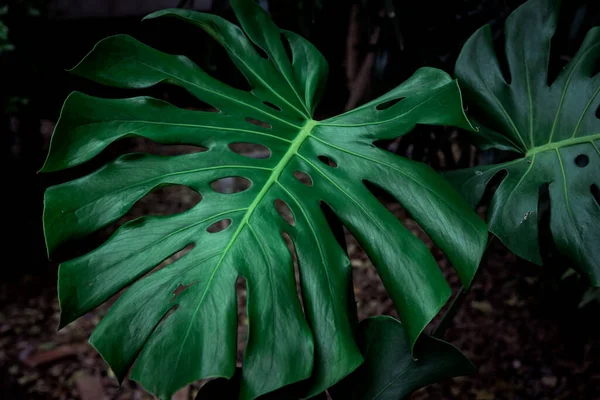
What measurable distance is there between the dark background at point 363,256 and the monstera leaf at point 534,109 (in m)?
0.59

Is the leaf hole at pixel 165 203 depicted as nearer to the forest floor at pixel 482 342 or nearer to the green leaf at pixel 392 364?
the forest floor at pixel 482 342

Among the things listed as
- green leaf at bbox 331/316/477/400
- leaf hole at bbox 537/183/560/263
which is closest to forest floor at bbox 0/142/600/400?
leaf hole at bbox 537/183/560/263

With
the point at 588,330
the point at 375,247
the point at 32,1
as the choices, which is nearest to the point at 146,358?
the point at 375,247

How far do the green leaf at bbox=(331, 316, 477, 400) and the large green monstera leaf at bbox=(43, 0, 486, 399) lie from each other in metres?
0.11

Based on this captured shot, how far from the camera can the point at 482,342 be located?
2361mm

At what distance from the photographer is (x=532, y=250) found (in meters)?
0.90

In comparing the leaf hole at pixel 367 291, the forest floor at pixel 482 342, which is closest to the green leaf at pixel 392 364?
the forest floor at pixel 482 342

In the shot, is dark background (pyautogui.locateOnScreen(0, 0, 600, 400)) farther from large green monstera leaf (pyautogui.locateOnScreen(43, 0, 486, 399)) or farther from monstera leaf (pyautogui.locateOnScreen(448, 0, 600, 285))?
large green monstera leaf (pyautogui.locateOnScreen(43, 0, 486, 399))

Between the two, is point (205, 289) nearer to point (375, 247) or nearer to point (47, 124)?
point (375, 247)

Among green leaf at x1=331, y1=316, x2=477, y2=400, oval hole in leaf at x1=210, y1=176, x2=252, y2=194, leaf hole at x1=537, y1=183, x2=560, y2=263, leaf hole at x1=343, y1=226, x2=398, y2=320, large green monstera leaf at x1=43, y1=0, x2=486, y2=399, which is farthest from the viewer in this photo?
oval hole in leaf at x1=210, y1=176, x2=252, y2=194

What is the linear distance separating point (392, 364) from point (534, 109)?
0.61 meters

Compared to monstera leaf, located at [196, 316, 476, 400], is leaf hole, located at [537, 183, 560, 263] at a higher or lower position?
lower

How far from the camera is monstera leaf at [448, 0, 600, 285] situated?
1.02m

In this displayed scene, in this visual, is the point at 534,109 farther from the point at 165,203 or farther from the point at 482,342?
the point at 165,203
